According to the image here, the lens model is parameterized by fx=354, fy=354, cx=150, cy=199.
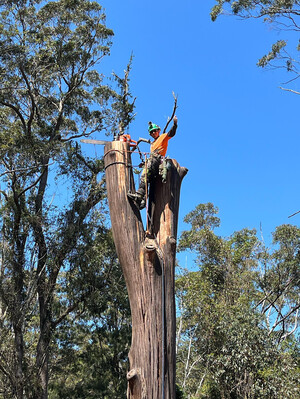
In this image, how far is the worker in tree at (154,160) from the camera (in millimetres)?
4116

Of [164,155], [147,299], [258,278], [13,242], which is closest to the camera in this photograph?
[147,299]

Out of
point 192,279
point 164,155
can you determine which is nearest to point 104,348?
point 192,279

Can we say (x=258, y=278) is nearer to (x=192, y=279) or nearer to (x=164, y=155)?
(x=192, y=279)

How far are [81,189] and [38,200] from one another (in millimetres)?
1337

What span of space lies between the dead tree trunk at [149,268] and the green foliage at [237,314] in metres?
6.96

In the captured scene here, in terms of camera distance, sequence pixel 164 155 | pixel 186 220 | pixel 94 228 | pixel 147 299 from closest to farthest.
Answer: pixel 147 299 < pixel 164 155 < pixel 94 228 < pixel 186 220

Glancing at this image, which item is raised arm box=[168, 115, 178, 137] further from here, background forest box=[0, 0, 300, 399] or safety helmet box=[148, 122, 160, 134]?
background forest box=[0, 0, 300, 399]

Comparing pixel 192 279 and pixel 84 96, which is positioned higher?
pixel 84 96

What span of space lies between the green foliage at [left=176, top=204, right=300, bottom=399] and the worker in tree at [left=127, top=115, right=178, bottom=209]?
23.2ft

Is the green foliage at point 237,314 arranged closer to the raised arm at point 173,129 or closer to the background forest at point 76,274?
the background forest at point 76,274

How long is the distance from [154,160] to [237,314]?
24.4 ft

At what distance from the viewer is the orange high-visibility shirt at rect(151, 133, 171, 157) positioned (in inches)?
183

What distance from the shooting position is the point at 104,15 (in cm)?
1126

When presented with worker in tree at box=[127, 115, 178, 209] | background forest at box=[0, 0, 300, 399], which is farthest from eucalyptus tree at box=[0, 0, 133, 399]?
worker in tree at box=[127, 115, 178, 209]
